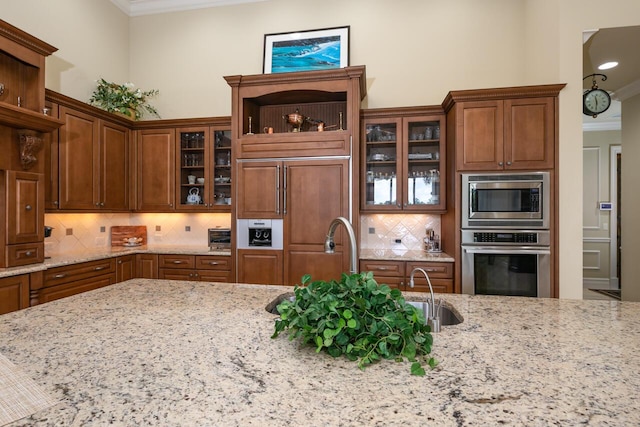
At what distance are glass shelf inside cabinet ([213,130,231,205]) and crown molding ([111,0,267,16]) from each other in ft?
5.65

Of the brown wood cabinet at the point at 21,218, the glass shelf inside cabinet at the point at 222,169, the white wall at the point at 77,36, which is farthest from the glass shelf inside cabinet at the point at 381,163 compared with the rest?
the white wall at the point at 77,36

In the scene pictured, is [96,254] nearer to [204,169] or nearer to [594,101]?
[204,169]

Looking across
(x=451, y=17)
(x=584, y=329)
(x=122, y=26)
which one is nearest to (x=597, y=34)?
(x=451, y=17)

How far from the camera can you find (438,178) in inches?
141

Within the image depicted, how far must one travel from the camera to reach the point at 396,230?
391cm

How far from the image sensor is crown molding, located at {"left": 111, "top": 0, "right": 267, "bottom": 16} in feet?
14.1

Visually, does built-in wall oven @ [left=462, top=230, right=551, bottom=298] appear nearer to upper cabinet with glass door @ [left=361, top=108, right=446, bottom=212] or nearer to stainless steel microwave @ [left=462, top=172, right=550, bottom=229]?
stainless steel microwave @ [left=462, top=172, right=550, bottom=229]

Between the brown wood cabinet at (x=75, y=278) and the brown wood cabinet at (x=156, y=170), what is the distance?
0.85m

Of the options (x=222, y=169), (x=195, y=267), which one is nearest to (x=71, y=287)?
(x=195, y=267)

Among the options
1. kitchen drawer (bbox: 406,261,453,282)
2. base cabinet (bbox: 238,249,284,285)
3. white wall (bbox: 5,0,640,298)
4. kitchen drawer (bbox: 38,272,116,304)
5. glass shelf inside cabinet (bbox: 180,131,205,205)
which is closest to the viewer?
kitchen drawer (bbox: 38,272,116,304)

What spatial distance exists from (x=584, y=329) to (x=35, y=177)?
3687mm

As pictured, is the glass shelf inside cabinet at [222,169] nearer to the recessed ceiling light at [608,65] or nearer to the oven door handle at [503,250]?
the oven door handle at [503,250]

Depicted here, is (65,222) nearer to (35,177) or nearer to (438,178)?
(35,177)

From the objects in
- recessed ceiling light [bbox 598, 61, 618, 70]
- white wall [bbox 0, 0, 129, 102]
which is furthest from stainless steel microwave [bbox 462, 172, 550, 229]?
white wall [bbox 0, 0, 129, 102]
